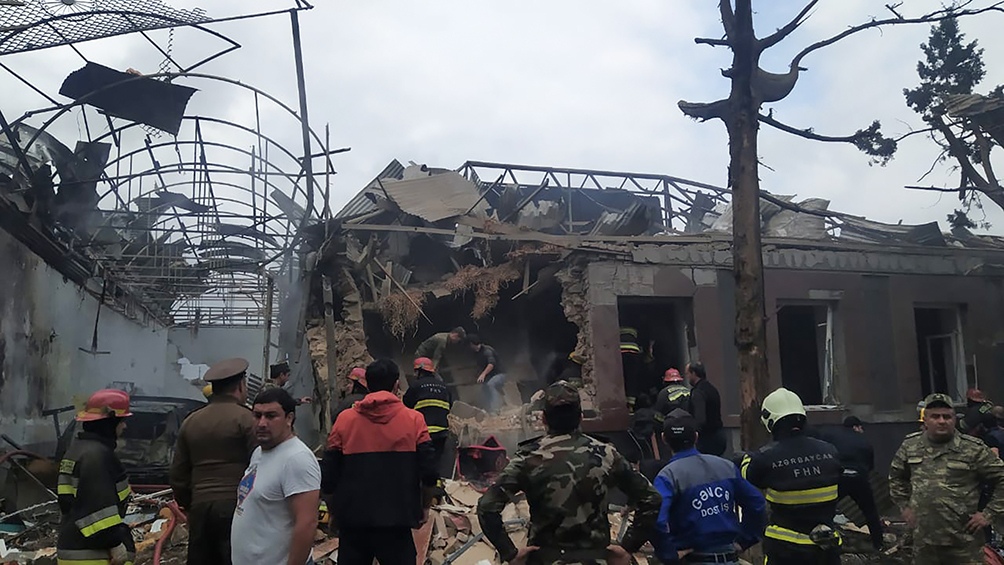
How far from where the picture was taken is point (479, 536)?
7098mm

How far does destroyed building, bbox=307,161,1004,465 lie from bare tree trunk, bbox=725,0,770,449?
3.19 m

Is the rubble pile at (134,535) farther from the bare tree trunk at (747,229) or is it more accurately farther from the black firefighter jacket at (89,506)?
the bare tree trunk at (747,229)

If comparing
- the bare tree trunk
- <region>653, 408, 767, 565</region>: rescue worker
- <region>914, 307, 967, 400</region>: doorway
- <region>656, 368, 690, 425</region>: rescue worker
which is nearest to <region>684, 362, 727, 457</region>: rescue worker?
<region>656, 368, 690, 425</region>: rescue worker

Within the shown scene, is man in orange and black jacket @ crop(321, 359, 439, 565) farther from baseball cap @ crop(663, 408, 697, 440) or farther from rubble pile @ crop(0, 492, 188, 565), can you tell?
rubble pile @ crop(0, 492, 188, 565)

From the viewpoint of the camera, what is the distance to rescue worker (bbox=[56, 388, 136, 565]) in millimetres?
3955

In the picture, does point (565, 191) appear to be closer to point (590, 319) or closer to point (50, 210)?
point (590, 319)

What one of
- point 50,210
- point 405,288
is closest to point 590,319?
point 405,288

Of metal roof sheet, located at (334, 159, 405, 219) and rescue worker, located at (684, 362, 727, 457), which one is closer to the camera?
rescue worker, located at (684, 362, 727, 457)

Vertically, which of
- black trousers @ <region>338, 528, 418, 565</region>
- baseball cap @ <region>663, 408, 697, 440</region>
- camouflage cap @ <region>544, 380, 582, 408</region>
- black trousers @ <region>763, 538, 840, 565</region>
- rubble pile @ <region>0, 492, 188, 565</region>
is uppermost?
camouflage cap @ <region>544, 380, 582, 408</region>

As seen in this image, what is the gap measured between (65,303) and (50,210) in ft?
9.07

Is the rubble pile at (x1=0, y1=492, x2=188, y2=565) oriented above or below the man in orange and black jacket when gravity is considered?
below

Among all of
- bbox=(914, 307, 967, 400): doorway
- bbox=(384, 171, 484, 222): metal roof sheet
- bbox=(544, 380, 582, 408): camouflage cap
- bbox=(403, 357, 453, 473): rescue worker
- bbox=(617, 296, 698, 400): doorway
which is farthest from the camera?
bbox=(914, 307, 967, 400): doorway

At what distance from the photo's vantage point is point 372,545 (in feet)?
13.6

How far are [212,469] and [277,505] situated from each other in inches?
36.9
